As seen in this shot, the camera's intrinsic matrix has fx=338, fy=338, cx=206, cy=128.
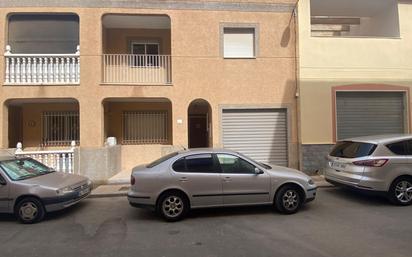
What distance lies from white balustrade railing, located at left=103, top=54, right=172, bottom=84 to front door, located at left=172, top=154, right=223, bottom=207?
238 inches

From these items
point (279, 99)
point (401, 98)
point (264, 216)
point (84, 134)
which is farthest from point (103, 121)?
point (401, 98)

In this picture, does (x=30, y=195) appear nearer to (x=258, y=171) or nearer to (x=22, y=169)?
(x=22, y=169)

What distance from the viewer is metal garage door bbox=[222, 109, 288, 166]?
502 inches

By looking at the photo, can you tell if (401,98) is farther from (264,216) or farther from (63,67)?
(63,67)

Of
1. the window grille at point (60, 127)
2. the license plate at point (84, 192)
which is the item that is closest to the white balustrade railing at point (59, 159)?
the window grille at point (60, 127)

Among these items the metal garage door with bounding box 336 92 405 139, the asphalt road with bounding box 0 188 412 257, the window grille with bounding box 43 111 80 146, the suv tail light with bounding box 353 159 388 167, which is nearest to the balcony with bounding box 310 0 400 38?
the metal garage door with bounding box 336 92 405 139

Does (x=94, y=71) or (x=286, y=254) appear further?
(x=94, y=71)

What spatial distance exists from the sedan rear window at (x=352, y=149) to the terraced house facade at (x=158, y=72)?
12.7 feet

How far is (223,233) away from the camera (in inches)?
237

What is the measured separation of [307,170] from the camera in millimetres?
12391

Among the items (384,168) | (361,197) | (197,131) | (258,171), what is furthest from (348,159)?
(197,131)

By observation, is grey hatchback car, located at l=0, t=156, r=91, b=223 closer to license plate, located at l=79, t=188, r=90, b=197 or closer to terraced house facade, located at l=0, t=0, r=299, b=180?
license plate, located at l=79, t=188, r=90, b=197

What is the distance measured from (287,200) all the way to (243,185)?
101 cm

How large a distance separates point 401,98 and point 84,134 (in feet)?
38.9
